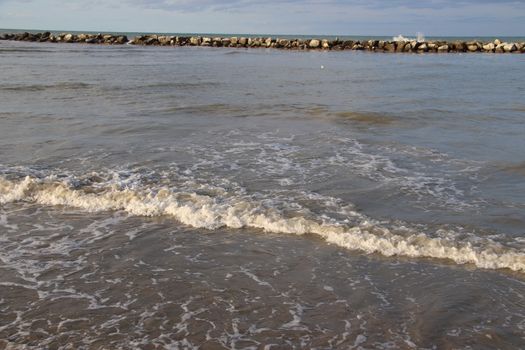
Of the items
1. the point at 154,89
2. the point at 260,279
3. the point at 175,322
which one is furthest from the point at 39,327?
the point at 154,89

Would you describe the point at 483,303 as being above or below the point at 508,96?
below

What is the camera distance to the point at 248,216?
6.82 meters

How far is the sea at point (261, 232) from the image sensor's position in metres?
4.34

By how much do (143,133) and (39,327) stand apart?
8064 millimetres

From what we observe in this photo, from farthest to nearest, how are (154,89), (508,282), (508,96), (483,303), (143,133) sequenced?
1. (154,89)
2. (508,96)
3. (143,133)
4. (508,282)
5. (483,303)

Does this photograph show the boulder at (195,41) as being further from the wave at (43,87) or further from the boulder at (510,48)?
the wave at (43,87)

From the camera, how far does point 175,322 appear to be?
14.4 feet

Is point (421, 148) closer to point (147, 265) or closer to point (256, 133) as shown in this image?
point (256, 133)

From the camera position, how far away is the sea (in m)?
4.34

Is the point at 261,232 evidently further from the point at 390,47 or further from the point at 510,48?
the point at 510,48

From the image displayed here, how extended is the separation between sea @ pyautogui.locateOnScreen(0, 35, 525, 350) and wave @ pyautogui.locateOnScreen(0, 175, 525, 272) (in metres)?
0.03

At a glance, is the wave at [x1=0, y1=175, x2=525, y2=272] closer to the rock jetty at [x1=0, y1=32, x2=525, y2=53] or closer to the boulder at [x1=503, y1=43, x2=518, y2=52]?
the rock jetty at [x1=0, y1=32, x2=525, y2=53]

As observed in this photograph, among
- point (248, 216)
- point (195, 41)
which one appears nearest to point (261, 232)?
point (248, 216)

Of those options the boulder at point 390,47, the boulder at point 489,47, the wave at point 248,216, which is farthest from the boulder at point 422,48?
the wave at point 248,216
